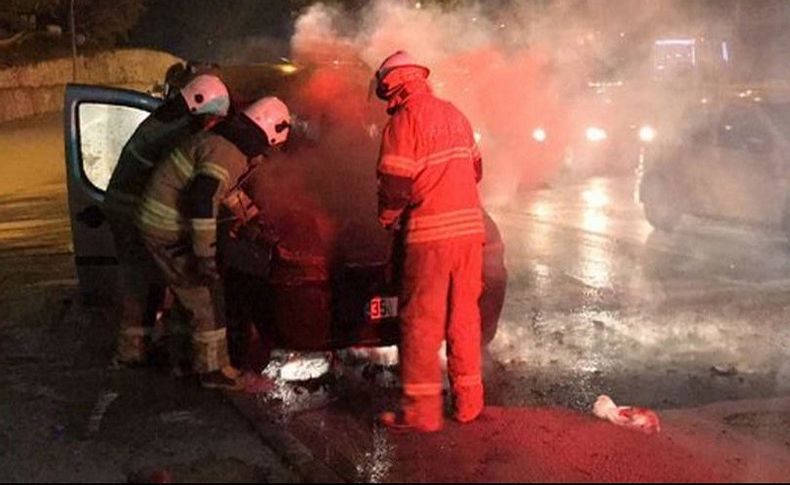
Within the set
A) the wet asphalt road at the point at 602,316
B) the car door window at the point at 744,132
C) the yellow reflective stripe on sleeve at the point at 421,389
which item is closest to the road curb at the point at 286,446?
the wet asphalt road at the point at 602,316

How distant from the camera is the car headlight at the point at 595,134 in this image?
18855 millimetres

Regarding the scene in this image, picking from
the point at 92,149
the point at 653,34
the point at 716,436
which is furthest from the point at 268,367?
the point at 653,34

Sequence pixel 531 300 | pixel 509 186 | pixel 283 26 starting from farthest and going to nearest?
1. pixel 283 26
2. pixel 509 186
3. pixel 531 300

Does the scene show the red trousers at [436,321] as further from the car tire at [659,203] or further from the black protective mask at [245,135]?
the car tire at [659,203]

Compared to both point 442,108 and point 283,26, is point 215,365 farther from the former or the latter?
point 283,26

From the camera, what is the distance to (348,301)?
5.43 meters

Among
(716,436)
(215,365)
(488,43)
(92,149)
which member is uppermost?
(488,43)

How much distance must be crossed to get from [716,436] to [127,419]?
3.13 m

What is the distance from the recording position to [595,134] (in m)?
19.0

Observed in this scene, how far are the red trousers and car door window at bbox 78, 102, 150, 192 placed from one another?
313 cm

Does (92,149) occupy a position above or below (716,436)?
above

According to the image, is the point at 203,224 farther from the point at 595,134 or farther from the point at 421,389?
the point at 595,134

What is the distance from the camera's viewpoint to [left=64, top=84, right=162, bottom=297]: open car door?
6992 mm

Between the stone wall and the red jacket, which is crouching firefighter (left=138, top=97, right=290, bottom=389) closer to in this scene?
the red jacket
